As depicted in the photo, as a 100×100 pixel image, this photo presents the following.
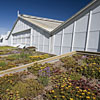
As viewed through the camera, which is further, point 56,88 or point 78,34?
point 78,34

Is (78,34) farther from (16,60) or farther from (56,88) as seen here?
(56,88)

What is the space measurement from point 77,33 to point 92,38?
162 cm

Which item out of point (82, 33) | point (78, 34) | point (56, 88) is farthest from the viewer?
point (78, 34)

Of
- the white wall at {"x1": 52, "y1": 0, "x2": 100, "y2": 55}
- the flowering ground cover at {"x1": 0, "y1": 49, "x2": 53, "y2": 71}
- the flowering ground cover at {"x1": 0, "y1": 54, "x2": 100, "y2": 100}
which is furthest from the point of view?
the white wall at {"x1": 52, "y1": 0, "x2": 100, "y2": 55}

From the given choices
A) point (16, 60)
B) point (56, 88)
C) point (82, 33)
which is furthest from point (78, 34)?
point (56, 88)

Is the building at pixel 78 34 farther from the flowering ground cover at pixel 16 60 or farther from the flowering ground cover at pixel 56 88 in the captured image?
the flowering ground cover at pixel 56 88

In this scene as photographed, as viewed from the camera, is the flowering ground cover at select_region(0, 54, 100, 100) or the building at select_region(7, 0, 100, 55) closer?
the flowering ground cover at select_region(0, 54, 100, 100)

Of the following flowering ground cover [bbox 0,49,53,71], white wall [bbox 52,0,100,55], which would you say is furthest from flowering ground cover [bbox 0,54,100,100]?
white wall [bbox 52,0,100,55]

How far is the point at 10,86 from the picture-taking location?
2.67 m

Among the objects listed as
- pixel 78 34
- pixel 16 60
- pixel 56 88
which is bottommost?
pixel 16 60

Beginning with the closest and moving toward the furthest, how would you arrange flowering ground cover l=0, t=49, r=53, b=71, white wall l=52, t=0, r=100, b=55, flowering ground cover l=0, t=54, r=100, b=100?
flowering ground cover l=0, t=54, r=100, b=100
flowering ground cover l=0, t=49, r=53, b=71
white wall l=52, t=0, r=100, b=55

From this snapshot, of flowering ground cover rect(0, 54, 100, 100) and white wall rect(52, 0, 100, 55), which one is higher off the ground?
white wall rect(52, 0, 100, 55)

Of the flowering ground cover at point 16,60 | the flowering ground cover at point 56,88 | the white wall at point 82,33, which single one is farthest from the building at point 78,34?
the flowering ground cover at point 56,88

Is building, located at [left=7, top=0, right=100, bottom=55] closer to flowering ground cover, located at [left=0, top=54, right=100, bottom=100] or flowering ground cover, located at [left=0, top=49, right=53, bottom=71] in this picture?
flowering ground cover, located at [left=0, top=49, right=53, bottom=71]
